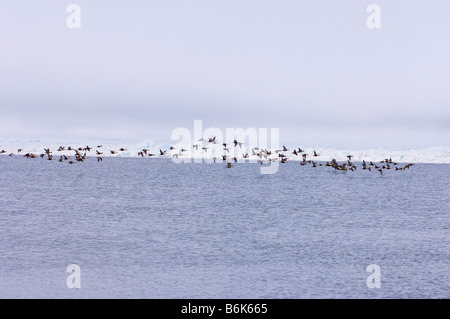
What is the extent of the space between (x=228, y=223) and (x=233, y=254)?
17189 millimetres

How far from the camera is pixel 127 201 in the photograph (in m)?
75.2

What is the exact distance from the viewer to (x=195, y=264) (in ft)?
105

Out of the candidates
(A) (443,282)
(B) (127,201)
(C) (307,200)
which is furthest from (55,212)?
(A) (443,282)

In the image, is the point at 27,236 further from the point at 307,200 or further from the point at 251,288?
the point at 307,200

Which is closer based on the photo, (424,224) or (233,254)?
(233,254)

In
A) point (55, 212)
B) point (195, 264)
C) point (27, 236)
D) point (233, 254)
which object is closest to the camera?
point (195, 264)

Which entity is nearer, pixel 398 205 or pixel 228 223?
pixel 228 223

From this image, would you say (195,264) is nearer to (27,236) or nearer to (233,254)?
(233,254)
